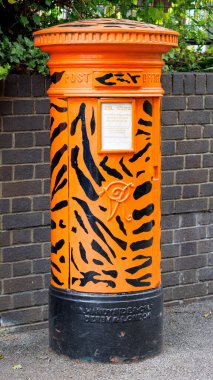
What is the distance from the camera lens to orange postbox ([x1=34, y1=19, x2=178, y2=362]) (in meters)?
4.98

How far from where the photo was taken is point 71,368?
5.21 m

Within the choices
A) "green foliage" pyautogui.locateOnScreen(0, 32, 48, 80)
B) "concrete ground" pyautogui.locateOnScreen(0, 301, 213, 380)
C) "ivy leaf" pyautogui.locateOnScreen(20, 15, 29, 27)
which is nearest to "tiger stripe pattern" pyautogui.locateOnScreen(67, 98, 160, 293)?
"concrete ground" pyautogui.locateOnScreen(0, 301, 213, 380)

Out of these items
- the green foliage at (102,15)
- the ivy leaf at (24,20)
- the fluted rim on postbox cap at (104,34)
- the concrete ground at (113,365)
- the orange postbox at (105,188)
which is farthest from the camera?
the ivy leaf at (24,20)

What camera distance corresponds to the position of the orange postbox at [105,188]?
4977 mm

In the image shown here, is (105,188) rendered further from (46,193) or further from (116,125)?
(46,193)

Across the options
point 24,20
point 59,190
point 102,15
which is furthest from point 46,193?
point 102,15

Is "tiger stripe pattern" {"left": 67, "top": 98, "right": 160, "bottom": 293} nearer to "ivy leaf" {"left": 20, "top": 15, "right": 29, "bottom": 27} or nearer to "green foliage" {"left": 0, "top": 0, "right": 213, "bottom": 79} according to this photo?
"green foliage" {"left": 0, "top": 0, "right": 213, "bottom": 79}

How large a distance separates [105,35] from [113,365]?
2002mm

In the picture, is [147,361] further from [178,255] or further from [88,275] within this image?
[178,255]

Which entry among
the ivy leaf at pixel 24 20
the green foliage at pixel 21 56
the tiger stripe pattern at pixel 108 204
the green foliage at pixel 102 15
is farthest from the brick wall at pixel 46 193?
the tiger stripe pattern at pixel 108 204

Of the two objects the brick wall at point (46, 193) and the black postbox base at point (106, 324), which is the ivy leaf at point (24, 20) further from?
the black postbox base at point (106, 324)

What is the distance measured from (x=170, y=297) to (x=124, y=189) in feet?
5.91

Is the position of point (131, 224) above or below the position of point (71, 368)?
above

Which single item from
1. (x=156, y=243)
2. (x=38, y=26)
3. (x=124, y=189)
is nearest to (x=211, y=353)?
(x=156, y=243)
